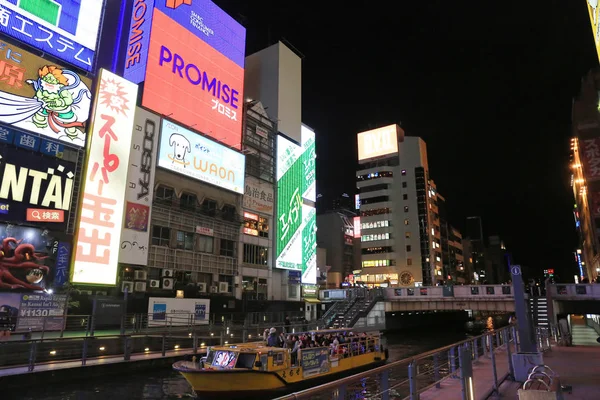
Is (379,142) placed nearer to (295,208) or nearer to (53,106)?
(295,208)

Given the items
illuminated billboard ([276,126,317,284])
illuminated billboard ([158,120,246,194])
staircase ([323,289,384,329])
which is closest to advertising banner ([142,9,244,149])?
illuminated billboard ([158,120,246,194])

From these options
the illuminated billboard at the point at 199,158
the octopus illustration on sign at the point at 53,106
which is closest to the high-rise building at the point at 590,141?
the illuminated billboard at the point at 199,158

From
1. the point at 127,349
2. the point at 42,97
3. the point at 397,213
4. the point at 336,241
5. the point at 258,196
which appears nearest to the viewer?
the point at 127,349

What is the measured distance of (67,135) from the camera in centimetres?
3469

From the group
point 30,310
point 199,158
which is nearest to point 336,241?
point 199,158

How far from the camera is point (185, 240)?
1805 inches

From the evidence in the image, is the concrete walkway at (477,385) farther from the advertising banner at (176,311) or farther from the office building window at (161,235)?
the office building window at (161,235)

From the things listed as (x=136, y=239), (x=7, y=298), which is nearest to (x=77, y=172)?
(x=136, y=239)

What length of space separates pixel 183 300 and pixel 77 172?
1416 centimetres

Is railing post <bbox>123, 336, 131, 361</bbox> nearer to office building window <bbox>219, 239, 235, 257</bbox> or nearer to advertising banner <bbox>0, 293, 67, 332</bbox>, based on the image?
advertising banner <bbox>0, 293, 67, 332</bbox>

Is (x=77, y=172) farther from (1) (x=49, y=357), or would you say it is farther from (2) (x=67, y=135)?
(1) (x=49, y=357)

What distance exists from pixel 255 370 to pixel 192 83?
40.3 m

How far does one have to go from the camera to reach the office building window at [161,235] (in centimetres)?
4259

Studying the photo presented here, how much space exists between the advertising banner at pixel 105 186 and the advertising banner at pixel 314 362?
843 inches
